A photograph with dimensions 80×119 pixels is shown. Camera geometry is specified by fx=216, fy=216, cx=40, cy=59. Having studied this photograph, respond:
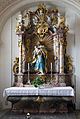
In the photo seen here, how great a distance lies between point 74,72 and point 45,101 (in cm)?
199

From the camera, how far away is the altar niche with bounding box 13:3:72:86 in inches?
340

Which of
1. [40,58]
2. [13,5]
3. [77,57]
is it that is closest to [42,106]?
[40,58]

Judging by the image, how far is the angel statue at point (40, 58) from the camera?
340 inches

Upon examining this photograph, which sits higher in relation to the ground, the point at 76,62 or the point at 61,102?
the point at 76,62

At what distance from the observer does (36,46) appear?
8930 mm

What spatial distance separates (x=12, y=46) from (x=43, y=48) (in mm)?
1359

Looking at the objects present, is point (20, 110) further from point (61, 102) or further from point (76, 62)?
point (76, 62)

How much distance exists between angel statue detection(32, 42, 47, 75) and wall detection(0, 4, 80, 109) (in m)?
0.91

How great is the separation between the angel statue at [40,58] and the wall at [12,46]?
91cm

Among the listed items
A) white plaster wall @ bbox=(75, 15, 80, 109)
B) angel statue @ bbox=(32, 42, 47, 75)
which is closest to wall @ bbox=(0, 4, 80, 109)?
white plaster wall @ bbox=(75, 15, 80, 109)

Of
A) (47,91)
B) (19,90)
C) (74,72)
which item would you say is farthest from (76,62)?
(19,90)

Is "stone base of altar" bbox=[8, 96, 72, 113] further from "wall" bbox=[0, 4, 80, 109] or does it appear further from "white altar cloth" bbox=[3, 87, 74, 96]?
"wall" bbox=[0, 4, 80, 109]

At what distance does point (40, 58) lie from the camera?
28.2 feet

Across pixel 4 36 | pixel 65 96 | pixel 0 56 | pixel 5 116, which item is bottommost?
pixel 5 116
